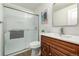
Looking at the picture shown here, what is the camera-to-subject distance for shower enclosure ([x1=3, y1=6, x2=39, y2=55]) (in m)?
2.55

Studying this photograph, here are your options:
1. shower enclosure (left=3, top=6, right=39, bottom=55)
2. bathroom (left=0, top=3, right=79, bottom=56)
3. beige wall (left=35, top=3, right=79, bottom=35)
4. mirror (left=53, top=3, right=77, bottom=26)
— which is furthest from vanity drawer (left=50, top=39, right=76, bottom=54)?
shower enclosure (left=3, top=6, right=39, bottom=55)

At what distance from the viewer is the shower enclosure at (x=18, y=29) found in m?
2.55

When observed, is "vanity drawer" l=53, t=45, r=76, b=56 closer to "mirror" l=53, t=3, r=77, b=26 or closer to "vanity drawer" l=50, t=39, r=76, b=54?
"vanity drawer" l=50, t=39, r=76, b=54

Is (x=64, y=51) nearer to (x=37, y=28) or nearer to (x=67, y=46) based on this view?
(x=67, y=46)

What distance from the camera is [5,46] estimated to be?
2488mm

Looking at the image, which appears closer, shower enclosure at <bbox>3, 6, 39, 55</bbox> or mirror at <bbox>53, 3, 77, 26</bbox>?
mirror at <bbox>53, 3, 77, 26</bbox>

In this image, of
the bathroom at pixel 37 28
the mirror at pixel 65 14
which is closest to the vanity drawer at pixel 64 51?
the bathroom at pixel 37 28

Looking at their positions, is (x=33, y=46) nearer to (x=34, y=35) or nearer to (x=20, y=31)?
(x=20, y=31)

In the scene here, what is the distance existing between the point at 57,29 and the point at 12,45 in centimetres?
146

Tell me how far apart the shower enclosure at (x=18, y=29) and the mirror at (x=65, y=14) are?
3.94 ft

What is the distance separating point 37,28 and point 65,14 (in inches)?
65.5

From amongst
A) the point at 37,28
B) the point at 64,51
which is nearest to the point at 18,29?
the point at 37,28

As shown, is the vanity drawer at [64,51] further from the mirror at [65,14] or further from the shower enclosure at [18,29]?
the shower enclosure at [18,29]

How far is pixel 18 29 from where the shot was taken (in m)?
2.90
